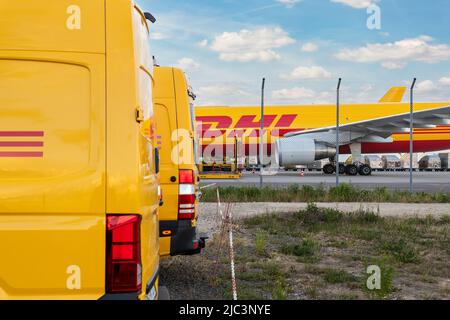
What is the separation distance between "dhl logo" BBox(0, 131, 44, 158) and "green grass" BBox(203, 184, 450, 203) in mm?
14611

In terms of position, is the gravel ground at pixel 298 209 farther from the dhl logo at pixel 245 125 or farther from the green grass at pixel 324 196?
the dhl logo at pixel 245 125

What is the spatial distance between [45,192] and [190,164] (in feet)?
11.7

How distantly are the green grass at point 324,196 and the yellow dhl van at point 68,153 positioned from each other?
14.5 meters

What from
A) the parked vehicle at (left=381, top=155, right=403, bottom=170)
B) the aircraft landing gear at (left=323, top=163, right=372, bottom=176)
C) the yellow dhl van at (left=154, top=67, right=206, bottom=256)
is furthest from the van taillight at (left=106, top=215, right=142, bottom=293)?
the parked vehicle at (left=381, top=155, right=403, bottom=170)

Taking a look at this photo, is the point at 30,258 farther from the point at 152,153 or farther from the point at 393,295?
the point at 393,295

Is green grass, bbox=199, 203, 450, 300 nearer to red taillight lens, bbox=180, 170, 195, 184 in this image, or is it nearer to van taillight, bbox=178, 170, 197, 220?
van taillight, bbox=178, 170, 197, 220

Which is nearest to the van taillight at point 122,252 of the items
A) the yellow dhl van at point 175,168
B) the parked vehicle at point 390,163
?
the yellow dhl van at point 175,168

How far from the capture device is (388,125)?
29.6m

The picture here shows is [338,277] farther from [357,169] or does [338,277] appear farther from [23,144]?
[357,169]

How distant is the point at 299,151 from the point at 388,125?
231 inches

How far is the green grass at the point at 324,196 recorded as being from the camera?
17.4 metres

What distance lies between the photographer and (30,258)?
9.12ft

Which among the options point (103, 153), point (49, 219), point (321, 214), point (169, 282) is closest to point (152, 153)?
point (103, 153)
